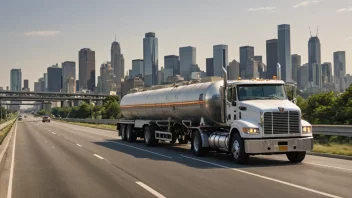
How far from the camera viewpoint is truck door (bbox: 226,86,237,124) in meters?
18.3

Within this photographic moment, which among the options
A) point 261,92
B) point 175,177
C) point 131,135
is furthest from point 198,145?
point 131,135

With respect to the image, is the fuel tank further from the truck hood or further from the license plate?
the license plate

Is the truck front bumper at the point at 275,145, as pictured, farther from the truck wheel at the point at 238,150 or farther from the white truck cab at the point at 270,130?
the truck wheel at the point at 238,150

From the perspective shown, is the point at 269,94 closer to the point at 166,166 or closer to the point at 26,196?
the point at 166,166

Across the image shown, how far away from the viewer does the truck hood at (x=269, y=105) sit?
54.7ft

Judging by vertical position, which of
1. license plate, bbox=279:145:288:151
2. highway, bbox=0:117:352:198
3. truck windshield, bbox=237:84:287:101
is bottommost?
highway, bbox=0:117:352:198

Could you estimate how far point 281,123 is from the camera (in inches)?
657

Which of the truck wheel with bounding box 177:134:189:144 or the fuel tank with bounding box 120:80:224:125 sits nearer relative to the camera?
the fuel tank with bounding box 120:80:224:125

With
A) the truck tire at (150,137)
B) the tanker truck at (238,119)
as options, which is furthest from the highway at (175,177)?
the truck tire at (150,137)

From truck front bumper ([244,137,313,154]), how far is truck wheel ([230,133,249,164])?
1.01 ft

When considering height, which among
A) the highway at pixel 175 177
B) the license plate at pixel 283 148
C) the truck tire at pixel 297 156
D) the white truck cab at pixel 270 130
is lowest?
the highway at pixel 175 177

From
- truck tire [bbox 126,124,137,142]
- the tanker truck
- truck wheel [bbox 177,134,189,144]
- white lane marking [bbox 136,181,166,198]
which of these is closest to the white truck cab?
the tanker truck

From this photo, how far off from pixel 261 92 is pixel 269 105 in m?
1.36

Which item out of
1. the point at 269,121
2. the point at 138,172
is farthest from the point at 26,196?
the point at 269,121
